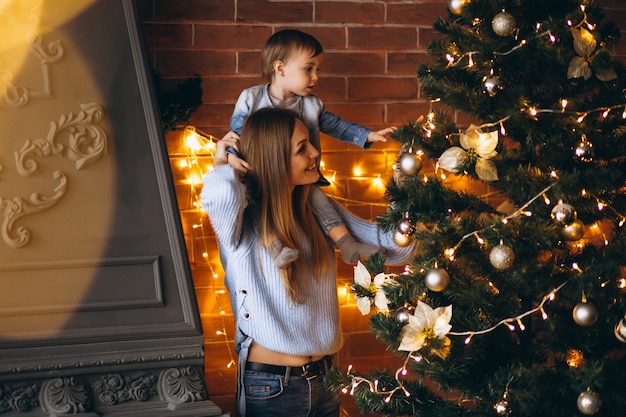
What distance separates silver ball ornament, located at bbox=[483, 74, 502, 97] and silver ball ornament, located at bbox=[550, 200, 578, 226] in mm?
332

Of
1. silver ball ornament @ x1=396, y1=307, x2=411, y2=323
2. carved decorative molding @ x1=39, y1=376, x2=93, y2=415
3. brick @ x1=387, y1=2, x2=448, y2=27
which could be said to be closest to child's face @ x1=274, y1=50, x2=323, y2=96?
brick @ x1=387, y1=2, x2=448, y2=27

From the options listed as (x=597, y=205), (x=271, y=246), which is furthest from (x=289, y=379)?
(x=597, y=205)

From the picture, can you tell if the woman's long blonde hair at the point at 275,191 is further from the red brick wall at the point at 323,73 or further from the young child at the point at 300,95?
the red brick wall at the point at 323,73

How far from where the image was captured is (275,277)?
2357 millimetres

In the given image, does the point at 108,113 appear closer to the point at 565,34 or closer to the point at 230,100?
the point at 230,100

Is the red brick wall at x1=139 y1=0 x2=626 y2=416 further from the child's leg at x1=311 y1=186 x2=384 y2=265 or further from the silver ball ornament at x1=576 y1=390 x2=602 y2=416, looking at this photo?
the silver ball ornament at x1=576 y1=390 x2=602 y2=416

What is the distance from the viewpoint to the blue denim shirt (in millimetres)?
2555

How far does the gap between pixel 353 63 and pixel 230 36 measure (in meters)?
0.49

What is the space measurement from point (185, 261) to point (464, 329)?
87cm

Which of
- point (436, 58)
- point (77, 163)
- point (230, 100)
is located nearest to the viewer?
point (436, 58)

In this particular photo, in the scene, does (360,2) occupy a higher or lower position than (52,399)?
higher

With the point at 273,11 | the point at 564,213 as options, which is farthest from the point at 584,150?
the point at 273,11

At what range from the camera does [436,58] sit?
6.68 ft

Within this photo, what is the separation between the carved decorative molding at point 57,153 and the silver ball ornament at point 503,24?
3.77 ft
